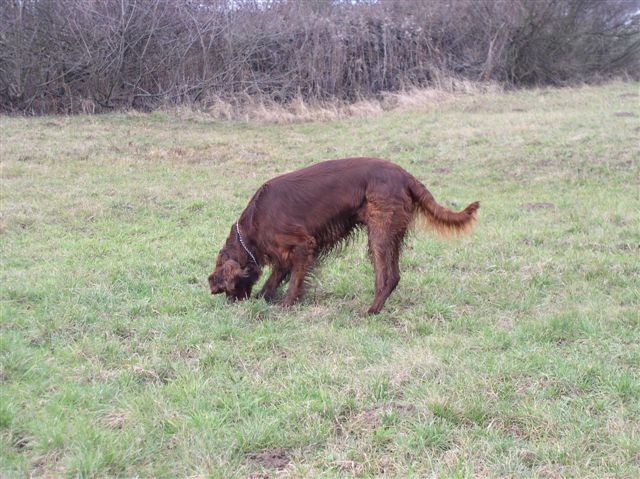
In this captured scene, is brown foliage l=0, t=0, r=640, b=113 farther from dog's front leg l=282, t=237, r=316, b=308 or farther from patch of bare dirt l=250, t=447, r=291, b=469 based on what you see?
A: patch of bare dirt l=250, t=447, r=291, b=469

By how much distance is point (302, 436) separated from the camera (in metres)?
3.03

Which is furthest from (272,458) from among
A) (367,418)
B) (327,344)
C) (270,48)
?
(270,48)

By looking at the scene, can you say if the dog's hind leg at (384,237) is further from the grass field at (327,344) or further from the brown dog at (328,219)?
the grass field at (327,344)

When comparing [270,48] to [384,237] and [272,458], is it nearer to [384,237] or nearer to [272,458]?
[384,237]

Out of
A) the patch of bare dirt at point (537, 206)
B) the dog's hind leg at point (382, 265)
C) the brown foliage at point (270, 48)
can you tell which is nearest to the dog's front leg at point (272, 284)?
the dog's hind leg at point (382, 265)

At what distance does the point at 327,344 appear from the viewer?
4.27m

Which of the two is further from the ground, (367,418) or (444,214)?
(444,214)

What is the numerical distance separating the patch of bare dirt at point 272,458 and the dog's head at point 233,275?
7.68 ft

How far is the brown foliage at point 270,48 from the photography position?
1552 cm

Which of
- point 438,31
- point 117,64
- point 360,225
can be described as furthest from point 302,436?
point 438,31

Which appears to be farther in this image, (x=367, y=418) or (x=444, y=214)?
(x=444, y=214)

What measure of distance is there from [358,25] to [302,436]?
54.7ft

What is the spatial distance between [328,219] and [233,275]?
0.88 meters

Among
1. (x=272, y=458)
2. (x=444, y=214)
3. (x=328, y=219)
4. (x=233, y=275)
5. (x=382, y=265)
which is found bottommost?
(x=272, y=458)
